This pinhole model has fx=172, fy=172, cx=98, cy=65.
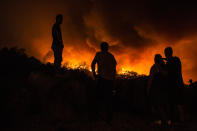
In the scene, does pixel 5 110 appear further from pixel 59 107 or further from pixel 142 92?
pixel 142 92

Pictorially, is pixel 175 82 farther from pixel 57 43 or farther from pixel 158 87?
pixel 57 43

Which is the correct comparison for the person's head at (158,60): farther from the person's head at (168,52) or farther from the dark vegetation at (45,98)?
the dark vegetation at (45,98)

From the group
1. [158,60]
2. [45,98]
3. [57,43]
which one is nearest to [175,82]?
[158,60]

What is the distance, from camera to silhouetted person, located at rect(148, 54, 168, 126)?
5172 mm

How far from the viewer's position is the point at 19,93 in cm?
512

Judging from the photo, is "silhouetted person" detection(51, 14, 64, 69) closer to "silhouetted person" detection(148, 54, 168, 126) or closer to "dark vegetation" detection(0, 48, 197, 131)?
"dark vegetation" detection(0, 48, 197, 131)

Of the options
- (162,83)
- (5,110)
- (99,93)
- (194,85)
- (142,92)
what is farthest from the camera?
(194,85)

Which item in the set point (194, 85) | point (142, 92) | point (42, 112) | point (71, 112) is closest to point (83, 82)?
point (71, 112)

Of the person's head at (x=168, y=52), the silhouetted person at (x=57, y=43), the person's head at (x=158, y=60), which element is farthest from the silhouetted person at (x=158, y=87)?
the silhouetted person at (x=57, y=43)

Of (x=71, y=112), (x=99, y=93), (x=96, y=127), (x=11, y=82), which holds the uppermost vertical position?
(x=11, y=82)

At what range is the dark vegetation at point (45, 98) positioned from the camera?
15.7ft

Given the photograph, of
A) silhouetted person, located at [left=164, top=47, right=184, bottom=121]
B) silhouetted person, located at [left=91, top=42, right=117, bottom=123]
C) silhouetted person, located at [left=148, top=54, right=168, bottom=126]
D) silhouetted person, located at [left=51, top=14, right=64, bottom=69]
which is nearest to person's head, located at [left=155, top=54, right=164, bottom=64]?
silhouetted person, located at [left=148, top=54, right=168, bottom=126]

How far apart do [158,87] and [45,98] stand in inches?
138

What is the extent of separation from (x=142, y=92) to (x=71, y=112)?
3.11 metres
